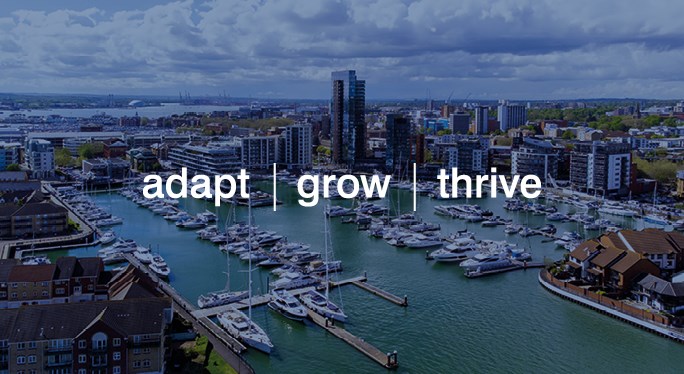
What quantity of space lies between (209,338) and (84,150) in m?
22.2

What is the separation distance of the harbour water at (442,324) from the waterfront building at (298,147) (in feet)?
45.0

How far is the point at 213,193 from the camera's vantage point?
19.9m

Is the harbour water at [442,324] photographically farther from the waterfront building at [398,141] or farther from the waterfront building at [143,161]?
the waterfront building at [143,161]

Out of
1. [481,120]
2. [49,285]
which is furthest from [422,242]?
[481,120]

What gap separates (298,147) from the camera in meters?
26.8

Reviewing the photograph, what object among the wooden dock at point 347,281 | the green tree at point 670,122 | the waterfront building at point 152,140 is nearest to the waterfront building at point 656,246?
the wooden dock at point 347,281

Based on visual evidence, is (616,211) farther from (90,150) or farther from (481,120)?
(481,120)

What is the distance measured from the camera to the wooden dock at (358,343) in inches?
285

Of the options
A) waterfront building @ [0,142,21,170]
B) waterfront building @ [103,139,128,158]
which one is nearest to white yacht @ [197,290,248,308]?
waterfront building @ [0,142,21,170]

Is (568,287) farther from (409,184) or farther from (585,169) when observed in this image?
(409,184)

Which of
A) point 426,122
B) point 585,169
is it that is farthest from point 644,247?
point 426,122

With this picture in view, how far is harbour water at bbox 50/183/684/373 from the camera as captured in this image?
24.3 feet

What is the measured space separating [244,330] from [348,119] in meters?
20.7

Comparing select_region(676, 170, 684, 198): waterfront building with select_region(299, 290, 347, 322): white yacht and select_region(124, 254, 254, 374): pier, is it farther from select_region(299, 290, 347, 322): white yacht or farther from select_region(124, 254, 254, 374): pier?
select_region(124, 254, 254, 374): pier
